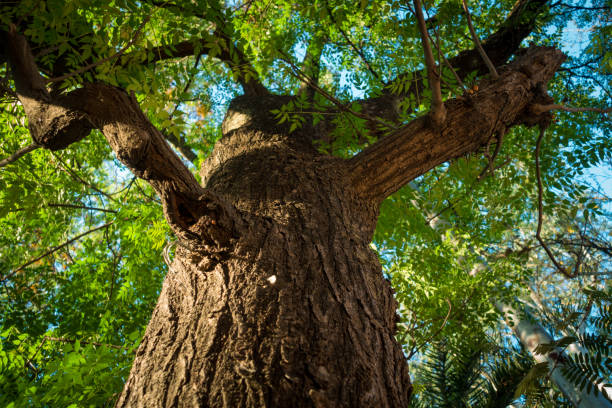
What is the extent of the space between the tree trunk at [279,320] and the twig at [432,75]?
751 mm

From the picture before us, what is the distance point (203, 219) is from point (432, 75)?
4.37 feet

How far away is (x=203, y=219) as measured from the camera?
1432mm

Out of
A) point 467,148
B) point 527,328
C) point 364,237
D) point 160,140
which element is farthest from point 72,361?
point 527,328

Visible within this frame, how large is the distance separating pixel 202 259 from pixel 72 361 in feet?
3.48

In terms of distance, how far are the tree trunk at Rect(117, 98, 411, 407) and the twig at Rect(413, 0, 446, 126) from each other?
29.6 inches

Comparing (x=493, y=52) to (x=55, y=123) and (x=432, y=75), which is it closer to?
(x=432, y=75)

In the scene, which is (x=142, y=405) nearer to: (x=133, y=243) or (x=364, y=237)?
(x=364, y=237)

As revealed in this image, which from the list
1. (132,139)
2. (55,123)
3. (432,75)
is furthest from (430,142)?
(55,123)

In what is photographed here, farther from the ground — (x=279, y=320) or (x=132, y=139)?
(x=132, y=139)

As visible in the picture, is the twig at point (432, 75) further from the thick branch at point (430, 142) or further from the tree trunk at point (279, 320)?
the tree trunk at point (279, 320)

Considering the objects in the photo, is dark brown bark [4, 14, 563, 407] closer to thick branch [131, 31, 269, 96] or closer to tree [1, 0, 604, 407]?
tree [1, 0, 604, 407]

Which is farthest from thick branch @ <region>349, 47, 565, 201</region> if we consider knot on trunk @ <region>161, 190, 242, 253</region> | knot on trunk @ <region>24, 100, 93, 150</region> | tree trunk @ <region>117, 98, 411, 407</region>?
knot on trunk @ <region>24, 100, 93, 150</region>

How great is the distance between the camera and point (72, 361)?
188 centimetres

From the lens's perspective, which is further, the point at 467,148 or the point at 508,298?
the point at 508,298
